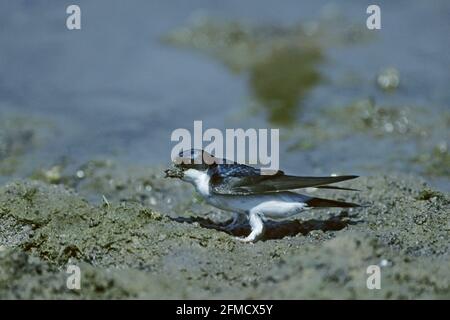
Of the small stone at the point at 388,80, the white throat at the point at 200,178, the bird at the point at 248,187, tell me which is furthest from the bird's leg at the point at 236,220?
the small stone at the point at 388,80

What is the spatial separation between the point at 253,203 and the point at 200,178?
1.06 feet

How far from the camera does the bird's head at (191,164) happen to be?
14.8ft

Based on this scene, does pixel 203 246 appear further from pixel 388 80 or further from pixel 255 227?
pixel 388 80

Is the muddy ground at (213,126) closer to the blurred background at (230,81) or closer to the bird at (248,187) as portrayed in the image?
the blurred background at (230,81)

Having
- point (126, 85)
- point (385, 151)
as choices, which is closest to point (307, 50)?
point (126, 85)

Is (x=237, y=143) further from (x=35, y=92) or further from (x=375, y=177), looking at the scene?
(x=35, y=92)

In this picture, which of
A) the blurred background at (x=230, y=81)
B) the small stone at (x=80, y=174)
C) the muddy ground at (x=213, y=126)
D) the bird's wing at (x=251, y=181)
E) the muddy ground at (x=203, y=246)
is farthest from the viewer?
the blurred background at (x=230, y=81)

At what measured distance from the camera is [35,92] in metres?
8.62

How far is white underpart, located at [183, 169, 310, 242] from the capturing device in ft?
14.8

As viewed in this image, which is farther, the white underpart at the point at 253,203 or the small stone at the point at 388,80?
the small stone at the point at 388,80

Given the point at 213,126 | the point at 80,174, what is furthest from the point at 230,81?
the point at 80,174

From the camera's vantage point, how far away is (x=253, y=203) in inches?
178

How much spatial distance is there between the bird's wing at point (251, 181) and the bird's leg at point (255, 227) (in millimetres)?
146
